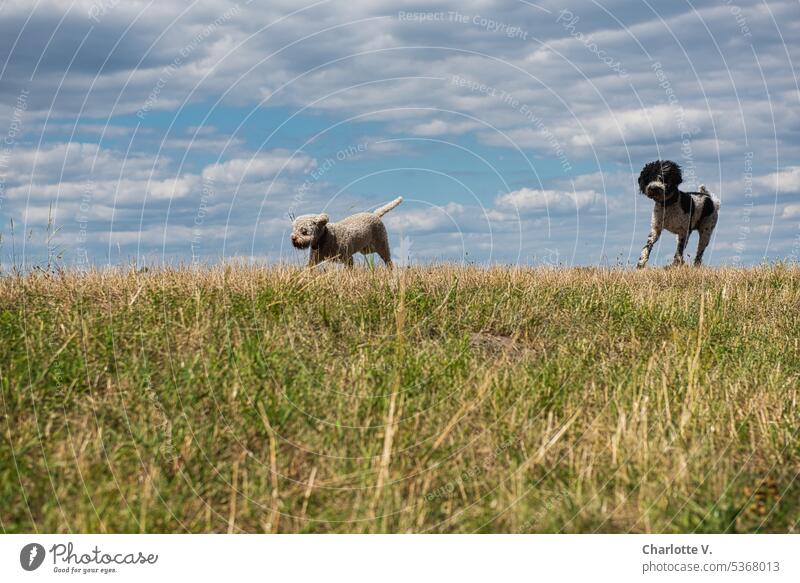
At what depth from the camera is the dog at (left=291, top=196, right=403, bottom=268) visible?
14.4m

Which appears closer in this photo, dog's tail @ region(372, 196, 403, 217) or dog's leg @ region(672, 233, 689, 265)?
dog's tail @ region(372, 196, 403, 217)

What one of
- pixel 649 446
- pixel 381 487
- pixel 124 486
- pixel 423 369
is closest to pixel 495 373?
pixel 423 369

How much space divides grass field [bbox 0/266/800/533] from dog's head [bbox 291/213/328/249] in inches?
226

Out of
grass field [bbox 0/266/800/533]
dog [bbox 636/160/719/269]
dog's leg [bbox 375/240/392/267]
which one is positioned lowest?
grass field [bbox 0/266/800/533]

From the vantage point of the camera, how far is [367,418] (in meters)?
5.58

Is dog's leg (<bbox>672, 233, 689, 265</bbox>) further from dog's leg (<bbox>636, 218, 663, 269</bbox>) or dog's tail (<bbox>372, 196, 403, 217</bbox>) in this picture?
dog's tail (<bbox>372, 196, 403, 217</bbox>)

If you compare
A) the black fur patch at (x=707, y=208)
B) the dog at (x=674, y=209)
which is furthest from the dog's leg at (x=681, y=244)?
the black fur patch at (x=707, y=208)

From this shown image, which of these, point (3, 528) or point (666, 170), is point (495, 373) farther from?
point (666, 170)

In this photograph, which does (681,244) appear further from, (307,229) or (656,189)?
(307,229)

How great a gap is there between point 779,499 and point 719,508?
491 millimetres

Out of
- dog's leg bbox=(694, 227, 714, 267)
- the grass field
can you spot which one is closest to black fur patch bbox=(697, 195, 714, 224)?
dog's leg bbox=(694, 227, 714, 267)

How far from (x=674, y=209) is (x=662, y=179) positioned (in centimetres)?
97

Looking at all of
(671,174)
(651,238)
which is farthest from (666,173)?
(651,238)

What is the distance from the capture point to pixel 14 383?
Answer: 5.80 meters
